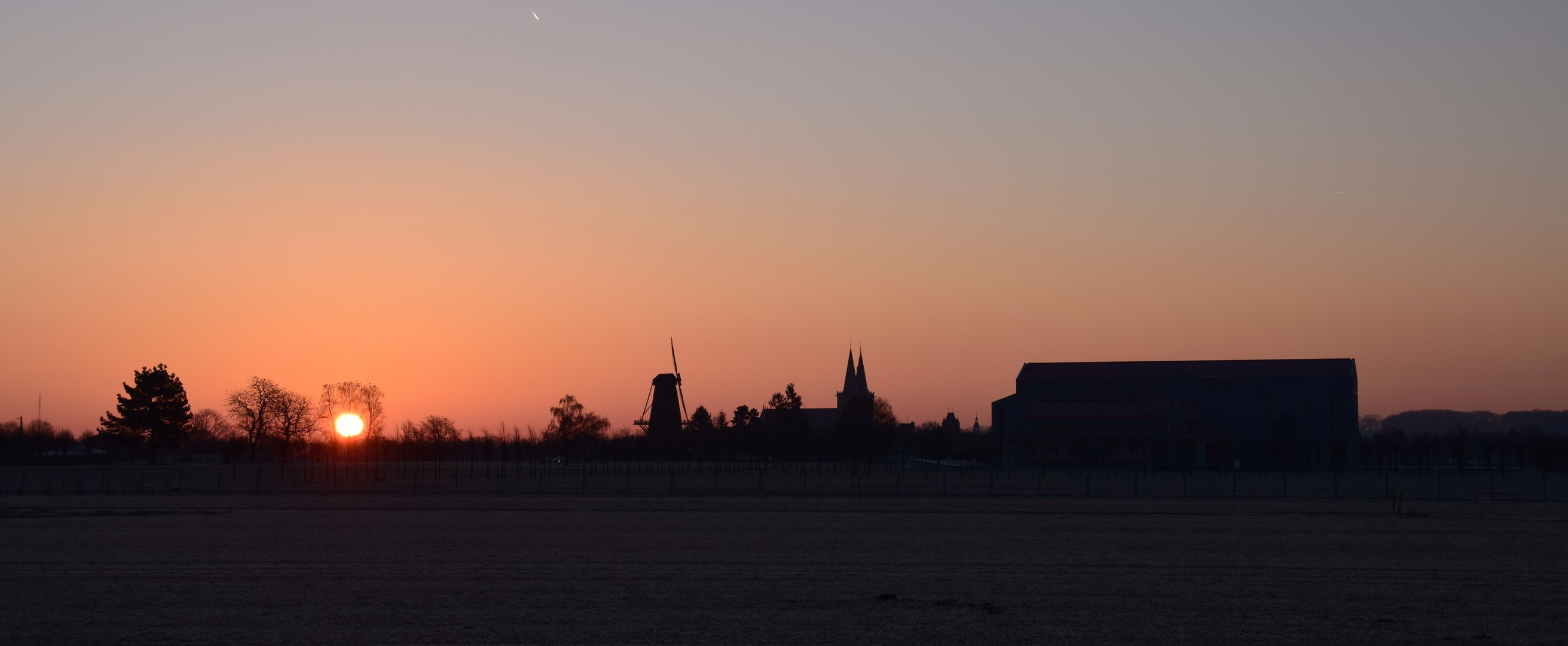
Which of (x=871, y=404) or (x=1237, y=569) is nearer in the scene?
(x=1237, y=569)

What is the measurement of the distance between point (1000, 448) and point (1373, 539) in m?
89.8

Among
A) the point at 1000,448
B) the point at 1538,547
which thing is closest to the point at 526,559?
the point at 1538,547

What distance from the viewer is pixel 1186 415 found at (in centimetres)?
11362

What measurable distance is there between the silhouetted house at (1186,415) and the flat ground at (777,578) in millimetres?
66724

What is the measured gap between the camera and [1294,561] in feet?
84.6

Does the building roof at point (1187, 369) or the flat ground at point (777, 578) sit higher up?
the building roof at point (1187, 369)

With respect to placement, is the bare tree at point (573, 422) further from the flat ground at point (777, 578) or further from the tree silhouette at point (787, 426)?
the flat ground at point (777, 578)

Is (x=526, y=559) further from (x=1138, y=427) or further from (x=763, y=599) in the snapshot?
(x=1138, y=427)

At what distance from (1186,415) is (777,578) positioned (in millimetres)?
99361

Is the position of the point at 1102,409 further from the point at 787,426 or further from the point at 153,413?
→ the point at 153,413

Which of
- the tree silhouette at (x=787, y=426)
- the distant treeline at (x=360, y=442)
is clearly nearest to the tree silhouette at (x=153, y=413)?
the distant treeline at (x=360, y=442)

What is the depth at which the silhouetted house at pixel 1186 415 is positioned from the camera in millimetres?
105562

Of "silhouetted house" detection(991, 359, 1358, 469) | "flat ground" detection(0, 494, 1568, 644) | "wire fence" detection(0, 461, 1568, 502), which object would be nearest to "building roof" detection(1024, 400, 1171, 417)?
"silhouetted house" detection(991, 359, 1358, 469)

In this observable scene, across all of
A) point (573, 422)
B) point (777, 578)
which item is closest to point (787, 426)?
point (573, 422)
